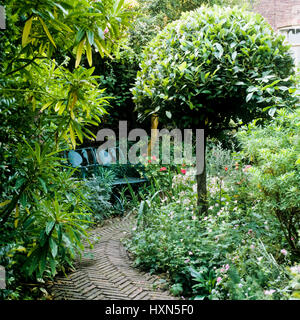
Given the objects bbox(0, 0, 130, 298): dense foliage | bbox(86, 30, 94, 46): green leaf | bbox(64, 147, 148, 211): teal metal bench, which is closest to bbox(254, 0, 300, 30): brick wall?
bbox(64, 147, 148, 211): teal metal bench

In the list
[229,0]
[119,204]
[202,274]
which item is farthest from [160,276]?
[229,0]

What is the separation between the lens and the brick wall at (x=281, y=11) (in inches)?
303

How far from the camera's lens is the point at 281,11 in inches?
308

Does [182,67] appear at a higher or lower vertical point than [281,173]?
higher

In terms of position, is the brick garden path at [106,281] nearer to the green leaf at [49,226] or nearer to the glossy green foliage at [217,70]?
the green leaf at [49,226]

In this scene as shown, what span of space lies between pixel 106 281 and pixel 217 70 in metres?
2.23

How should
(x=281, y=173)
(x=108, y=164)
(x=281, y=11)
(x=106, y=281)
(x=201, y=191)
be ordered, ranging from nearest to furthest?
1. (x=281, y=173)
2. (x=106, y=281)
3. (x=201, y=191)
4. (x=108, y=164)
5. (x=281, y=11)

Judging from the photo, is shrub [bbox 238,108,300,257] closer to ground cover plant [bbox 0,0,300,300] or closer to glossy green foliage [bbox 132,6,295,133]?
ground cover plant [bbox 0,0,300,300]

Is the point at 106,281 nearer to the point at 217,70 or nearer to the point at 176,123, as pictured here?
the point at 176,123

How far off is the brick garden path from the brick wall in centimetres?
748

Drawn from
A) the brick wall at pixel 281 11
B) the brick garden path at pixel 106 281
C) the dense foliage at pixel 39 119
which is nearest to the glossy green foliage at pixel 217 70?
the dense foliage at pixel 39 119

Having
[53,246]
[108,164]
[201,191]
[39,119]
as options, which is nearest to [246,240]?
[201,191]
